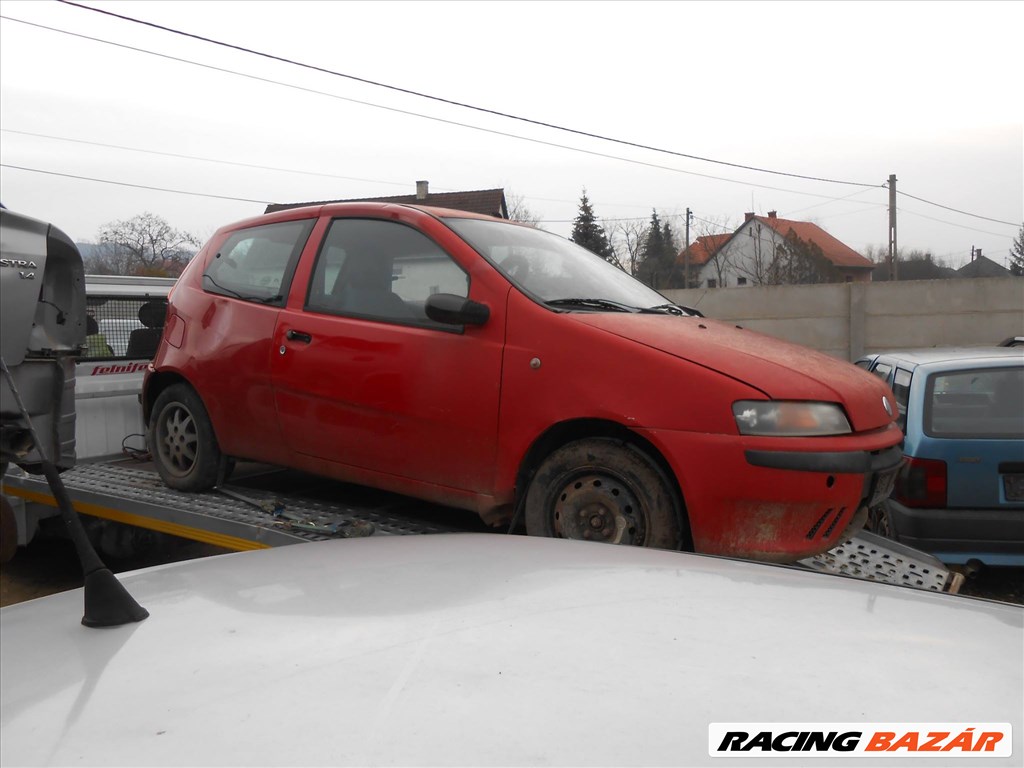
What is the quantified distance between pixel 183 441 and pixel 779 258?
37.4 m

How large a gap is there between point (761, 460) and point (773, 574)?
3.39 feet

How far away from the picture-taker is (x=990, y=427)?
195 inches

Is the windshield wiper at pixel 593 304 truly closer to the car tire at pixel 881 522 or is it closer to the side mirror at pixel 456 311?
the side mirror at pixel 456 311

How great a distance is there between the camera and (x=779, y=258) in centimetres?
3866

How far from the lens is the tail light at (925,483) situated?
4848 millimetres

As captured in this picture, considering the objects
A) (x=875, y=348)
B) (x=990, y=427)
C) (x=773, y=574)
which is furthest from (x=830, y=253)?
(x=773, y=574)

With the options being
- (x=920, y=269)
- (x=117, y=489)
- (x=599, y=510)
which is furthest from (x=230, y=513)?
(x=920, y=269)

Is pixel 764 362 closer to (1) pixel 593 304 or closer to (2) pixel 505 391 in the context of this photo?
(1) pixel 593 304

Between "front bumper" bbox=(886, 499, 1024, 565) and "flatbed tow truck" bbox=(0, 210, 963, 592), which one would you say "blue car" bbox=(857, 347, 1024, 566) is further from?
"flatbed tow truck" bbox=(0, 210, 963, 592)

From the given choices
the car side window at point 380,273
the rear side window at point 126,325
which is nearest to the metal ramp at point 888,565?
the car side window at point 380,273

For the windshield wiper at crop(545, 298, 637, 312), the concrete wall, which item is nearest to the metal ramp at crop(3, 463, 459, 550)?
the windshield wiper at crop(545, 298, 637, 312)

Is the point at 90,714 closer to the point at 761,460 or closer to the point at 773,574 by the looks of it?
the point at 773,574

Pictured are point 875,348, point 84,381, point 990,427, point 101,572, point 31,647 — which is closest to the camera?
point 31,647

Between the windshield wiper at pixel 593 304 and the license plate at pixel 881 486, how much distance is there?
3.97 feet
